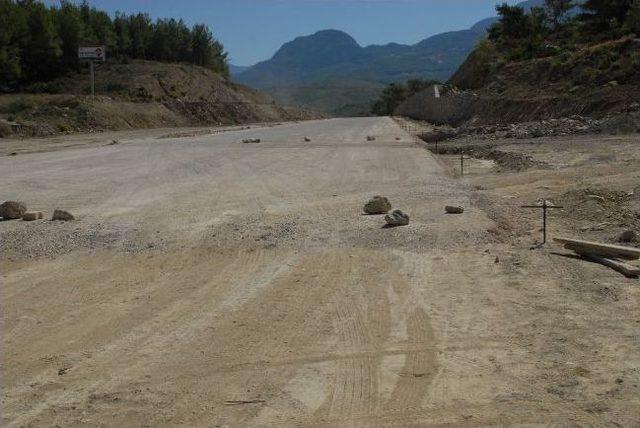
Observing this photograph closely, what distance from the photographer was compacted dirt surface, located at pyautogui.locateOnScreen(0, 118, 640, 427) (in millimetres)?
5258

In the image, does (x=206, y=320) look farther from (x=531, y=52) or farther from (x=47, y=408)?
(x=531, y=52)

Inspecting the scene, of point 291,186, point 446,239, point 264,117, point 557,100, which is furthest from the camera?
point 264,117

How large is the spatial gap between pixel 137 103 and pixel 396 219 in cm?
5642

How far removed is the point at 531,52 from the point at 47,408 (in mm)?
47983

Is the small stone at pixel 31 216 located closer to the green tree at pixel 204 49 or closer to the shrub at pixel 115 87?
the shrub at pixel 115 87

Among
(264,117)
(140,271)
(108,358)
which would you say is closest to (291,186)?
(140,271)

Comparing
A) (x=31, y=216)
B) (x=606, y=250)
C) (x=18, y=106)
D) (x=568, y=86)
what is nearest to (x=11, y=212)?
(x=31, y=216)

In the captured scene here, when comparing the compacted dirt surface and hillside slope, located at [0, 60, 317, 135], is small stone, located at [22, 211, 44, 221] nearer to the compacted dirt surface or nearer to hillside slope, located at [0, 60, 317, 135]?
the compacted dirt surface

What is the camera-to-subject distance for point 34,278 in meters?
8.88

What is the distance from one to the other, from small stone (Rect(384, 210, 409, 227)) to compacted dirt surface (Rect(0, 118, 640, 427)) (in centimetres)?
24

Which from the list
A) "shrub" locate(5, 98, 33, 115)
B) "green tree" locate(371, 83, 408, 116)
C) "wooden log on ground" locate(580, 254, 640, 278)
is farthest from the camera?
"green tree" locate(371, 83, 408, 116)

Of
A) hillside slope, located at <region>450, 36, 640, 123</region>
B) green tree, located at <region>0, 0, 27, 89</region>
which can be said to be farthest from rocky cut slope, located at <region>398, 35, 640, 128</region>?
green tree, located at <region>0, 0, 27, 89</region>

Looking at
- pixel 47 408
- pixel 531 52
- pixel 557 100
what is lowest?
pixel 47 408

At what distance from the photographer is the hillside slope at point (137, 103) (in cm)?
4966
